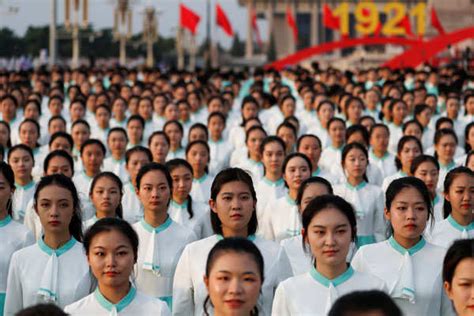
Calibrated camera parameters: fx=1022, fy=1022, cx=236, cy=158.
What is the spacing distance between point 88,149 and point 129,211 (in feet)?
2.63

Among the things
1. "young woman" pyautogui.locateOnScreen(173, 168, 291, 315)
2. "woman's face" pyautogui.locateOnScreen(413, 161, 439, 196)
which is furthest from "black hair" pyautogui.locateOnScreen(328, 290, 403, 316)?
"woman's face" pyautogui.locateOnScreen(413, 161, 439, 196)

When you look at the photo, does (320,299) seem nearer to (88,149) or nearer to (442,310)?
(442,310)

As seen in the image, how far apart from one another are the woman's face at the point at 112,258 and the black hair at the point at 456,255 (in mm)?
1317

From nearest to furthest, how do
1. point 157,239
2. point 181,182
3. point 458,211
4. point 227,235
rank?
point 227,235 → point 157,239 → point 458,211 → point 181,182

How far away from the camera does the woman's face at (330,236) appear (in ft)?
14.0

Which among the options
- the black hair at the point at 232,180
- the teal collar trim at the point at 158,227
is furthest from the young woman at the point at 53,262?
the black hair at the point at 232,180

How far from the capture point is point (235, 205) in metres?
5.00

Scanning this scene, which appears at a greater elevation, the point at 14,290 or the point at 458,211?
the point at 458,211

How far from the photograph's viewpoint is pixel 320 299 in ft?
14.0

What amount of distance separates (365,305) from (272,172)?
4.88 metres

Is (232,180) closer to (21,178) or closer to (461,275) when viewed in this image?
(461,275)

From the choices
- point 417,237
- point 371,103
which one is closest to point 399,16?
point 371,103

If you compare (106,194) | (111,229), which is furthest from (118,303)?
(106,194)

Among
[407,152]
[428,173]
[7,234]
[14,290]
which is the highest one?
[407,152]
